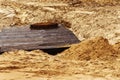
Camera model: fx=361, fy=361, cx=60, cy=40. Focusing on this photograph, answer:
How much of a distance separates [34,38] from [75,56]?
2.00 m

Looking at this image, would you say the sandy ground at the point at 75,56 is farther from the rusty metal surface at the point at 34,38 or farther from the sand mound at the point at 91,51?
the rusty metal surface at the point at 34,38

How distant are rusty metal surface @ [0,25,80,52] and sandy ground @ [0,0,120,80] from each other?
48cm

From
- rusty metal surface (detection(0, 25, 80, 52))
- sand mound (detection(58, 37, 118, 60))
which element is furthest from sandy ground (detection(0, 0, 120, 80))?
rusty metal surface (detection(0, 25, 80, 52))

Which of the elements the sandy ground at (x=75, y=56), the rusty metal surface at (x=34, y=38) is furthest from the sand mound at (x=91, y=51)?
the rusty metal surface at (x=34, y=38)

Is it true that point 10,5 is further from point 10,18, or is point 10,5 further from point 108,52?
point 108,52

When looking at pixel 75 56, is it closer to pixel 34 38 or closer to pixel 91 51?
pixel 91 51

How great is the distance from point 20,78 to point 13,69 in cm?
68

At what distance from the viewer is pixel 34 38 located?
31.7ft

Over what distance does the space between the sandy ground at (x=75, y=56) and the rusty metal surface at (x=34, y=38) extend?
1.58ft

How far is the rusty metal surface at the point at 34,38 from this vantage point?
904 cm

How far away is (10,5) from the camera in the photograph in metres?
14.7

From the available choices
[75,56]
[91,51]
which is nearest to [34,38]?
[75,56]

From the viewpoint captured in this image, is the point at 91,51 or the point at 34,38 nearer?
the point at 91,51

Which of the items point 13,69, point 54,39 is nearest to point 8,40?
point 54,39
